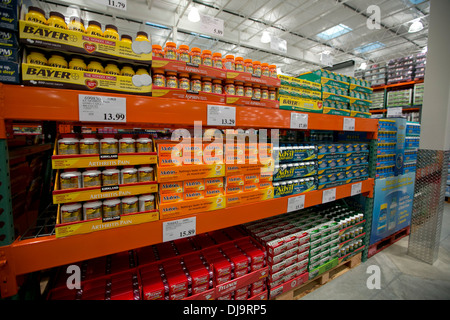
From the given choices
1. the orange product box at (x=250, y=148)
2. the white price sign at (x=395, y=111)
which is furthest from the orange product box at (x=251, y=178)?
the white price sign at (x=395, y=111)

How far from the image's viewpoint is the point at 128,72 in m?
0.97

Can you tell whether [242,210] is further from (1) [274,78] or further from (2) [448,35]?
(2) [448,35]

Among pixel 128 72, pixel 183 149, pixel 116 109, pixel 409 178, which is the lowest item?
pixel 409 178

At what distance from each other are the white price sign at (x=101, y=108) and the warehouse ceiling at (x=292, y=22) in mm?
3351

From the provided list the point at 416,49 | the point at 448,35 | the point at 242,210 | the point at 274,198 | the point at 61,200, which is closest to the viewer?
the point at 61,200

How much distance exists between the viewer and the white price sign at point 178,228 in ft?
3.43

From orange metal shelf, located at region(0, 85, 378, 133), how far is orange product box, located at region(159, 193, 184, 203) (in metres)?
0.38

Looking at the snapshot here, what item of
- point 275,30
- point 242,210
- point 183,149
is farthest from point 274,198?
point 275,30

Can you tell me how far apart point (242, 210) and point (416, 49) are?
44.0 ft

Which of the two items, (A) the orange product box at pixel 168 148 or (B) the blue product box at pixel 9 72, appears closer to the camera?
(B) the blue product box at pixel 9 72

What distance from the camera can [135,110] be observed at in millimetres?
942

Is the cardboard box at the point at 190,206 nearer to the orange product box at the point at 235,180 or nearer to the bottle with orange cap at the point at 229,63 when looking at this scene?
the orange product box at the point at 235,180

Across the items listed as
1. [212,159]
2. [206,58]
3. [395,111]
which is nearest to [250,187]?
[212,159]

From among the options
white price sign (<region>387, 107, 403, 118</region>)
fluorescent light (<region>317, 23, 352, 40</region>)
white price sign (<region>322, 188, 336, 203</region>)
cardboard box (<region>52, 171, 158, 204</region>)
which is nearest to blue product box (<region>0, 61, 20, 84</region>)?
cardboard box (<region>52, 171, 158, 204</region>)
